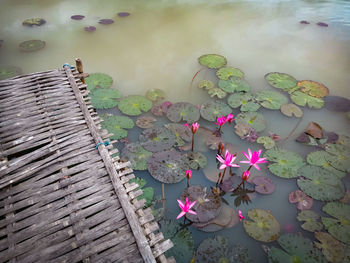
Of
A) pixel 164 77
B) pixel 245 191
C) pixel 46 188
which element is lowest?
pixel 245 191

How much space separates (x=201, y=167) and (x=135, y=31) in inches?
129

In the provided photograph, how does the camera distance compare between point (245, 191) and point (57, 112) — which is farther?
point (245, 191)

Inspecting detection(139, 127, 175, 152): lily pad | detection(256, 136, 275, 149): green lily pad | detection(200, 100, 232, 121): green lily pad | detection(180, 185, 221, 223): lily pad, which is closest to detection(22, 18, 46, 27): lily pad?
detection(139, 127, 175, 152): lily pad

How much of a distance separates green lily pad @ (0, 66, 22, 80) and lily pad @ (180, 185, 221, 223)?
303 centimetres

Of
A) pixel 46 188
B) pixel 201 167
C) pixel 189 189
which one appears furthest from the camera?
pixel 201 167

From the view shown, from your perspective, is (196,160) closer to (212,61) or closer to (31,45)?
(212,61)

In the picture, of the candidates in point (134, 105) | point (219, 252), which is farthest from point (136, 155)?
point (219, 252)

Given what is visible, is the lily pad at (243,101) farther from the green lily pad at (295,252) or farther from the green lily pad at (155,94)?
the green lily pad at (295,252)

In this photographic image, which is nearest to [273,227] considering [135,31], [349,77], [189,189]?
[189,189]

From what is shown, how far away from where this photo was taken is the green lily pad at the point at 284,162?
264 cm

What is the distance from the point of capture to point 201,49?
14.8 feet

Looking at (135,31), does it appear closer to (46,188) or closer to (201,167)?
(201,167)

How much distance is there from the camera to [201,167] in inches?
107

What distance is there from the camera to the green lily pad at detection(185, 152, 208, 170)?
270 centimetres
